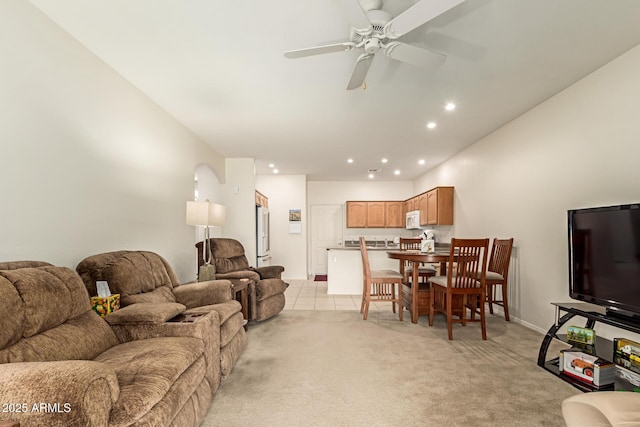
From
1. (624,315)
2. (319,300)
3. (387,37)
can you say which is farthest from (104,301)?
(319,300)

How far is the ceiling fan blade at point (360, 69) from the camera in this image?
87.8 inches

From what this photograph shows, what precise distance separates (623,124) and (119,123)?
14.3 feet

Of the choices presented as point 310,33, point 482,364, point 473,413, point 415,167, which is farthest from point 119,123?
point 415,167

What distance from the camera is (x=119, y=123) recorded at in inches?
114

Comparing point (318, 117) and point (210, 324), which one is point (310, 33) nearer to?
point (318, 117)

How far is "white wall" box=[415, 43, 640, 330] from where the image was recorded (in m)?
2.65

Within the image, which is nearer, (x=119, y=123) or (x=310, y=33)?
(x=310, y=33)

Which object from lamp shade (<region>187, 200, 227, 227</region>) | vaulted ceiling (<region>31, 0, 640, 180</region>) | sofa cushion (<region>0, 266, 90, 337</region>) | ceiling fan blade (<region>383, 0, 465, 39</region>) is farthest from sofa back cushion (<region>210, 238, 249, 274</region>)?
ceiling fan blade (<region>383, 0, 465, 39</region>)

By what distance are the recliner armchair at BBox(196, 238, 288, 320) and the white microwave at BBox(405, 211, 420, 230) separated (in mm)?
3853

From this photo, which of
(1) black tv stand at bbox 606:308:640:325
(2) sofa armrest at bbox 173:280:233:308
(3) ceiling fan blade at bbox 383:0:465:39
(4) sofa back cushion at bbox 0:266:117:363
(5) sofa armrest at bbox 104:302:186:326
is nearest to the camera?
(4) sofa back cushion at bbox 0:266:117:363

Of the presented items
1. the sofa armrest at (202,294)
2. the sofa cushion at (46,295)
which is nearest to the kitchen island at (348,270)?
the sofa armrest at (202,294)

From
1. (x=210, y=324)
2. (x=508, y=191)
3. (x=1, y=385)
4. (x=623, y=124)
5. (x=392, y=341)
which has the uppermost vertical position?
(x=623, y=124)

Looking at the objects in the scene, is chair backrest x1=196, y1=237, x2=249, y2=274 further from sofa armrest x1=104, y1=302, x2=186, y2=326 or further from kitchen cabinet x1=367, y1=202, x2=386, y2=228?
kitchen cabinet x1=367, y1=202, x2=386, y2=228

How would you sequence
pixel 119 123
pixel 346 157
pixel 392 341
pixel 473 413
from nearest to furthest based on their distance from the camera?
1. pixel 473 413
2. pixel 119 123
3. pixel 392 341
4. pixel 346 157
